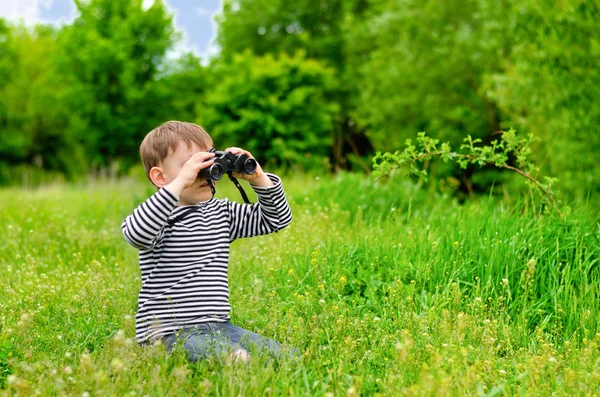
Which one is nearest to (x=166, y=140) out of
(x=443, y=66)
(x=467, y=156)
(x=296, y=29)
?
(x=467, y=156)

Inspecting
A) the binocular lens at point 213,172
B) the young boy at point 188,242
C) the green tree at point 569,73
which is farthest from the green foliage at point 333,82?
the binocular lens at point 213,172

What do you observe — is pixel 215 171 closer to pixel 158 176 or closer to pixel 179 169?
pixel 179 169

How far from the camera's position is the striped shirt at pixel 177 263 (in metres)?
3.41

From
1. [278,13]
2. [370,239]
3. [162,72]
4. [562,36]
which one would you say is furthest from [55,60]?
[370,239]

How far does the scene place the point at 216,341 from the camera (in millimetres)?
3346

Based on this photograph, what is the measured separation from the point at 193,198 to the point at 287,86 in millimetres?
17187

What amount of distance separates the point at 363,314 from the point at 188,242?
1278 millimetres

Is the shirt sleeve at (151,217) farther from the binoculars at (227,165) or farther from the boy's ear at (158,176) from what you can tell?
the boy's ear at (158,176)

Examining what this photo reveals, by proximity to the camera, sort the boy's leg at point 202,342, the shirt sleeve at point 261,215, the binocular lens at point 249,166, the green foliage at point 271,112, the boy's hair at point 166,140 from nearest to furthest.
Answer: the boy's leg at point 202,342 → the binocular lens at point 249,166 → the boy's hair at point 166,140 → the shirt sleeve at point 261,215 → the green foliage at point 271,112

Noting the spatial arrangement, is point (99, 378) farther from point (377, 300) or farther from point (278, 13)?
point (278, 13)

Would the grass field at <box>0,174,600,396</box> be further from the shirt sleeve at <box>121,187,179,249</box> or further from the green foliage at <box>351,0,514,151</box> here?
the green foliage at <box>351,0,514,151</box>

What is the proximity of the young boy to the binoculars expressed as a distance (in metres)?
0.05

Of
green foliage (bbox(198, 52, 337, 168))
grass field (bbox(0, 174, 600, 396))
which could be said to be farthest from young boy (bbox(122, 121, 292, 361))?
green foliage (bbox(198, 52, 337, 168))

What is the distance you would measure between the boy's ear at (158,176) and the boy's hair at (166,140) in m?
0.04
